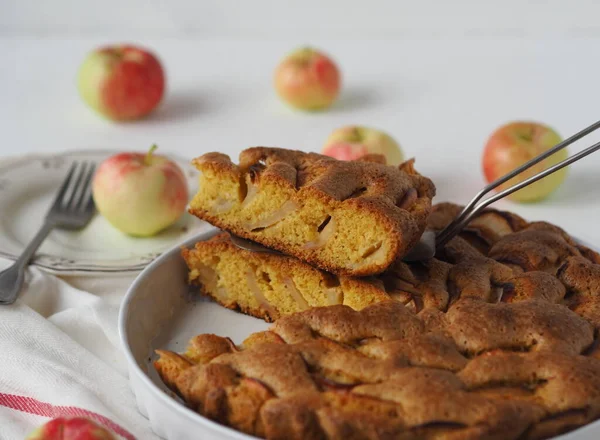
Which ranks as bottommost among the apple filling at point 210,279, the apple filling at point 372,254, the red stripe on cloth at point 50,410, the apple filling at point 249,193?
the red stripe on cloth at point 50,410

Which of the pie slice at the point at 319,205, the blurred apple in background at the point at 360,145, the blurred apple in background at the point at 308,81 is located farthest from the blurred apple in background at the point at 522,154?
the blurred apple in background at the point at 308,81

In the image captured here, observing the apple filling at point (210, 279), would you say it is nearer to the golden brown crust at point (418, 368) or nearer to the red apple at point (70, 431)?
the golden brown crust at point (418, 368)

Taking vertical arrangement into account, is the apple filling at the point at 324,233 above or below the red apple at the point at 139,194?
above

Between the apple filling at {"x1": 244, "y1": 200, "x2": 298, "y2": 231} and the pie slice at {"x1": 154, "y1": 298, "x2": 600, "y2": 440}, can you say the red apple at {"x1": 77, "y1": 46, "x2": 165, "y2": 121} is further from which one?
the pie slice at {"x1": 154, "y1": 298, "x2": 600, "y2": 440}

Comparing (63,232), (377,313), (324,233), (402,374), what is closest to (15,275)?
(63,232)

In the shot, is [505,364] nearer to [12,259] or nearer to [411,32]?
[12,259]
